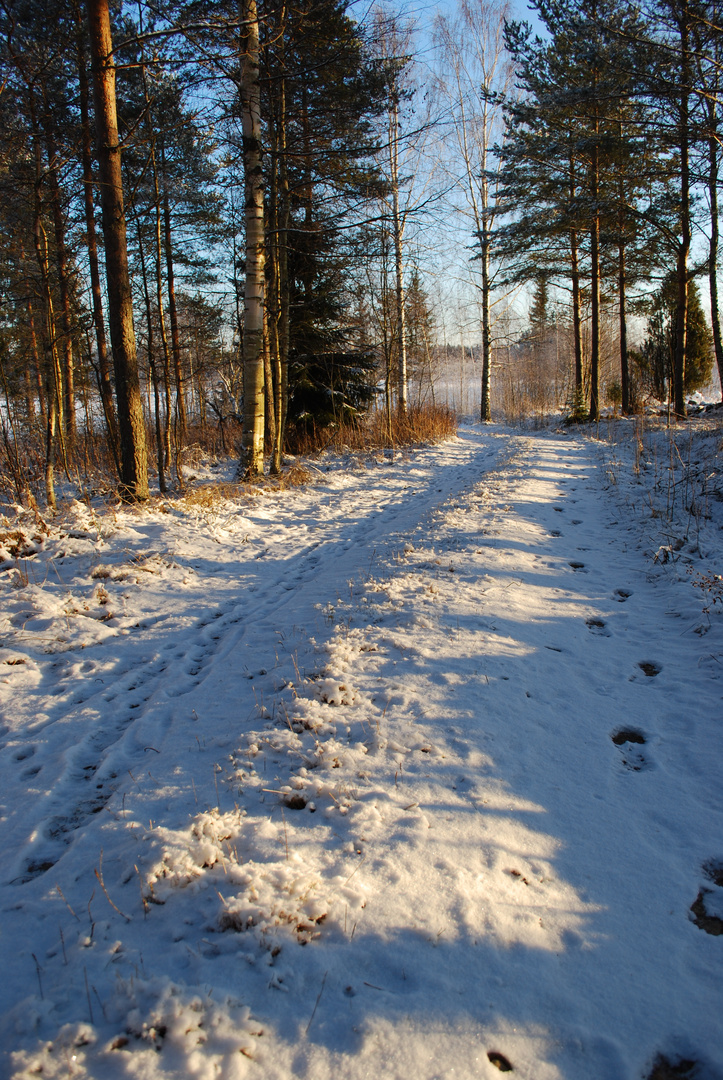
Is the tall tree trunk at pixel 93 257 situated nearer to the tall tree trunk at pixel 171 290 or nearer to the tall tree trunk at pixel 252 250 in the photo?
the tall tree trunk at pixel 171 290

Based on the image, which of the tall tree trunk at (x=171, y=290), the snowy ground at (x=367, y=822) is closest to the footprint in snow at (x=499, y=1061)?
the snowy ground at (x=367, y=822)

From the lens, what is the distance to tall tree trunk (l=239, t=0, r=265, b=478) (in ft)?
24.6

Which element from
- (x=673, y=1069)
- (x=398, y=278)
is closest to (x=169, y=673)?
(x=673, y=1069)

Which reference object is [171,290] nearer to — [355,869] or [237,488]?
[237,488]

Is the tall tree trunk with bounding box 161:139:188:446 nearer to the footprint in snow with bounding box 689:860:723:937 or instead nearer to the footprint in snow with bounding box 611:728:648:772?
the footprint in snow with bounding box 611:728:648:772

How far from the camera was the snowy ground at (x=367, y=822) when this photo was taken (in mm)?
1361

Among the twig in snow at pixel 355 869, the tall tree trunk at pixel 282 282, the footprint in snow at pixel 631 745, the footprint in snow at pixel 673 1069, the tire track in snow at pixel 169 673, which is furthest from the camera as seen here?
the tall tree trunk at pixel 282 282

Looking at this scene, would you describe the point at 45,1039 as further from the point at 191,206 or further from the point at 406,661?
the point at 191,206

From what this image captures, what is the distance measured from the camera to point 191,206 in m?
13.8

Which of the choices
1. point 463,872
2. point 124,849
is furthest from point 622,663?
point 124,849

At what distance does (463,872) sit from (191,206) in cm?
1694

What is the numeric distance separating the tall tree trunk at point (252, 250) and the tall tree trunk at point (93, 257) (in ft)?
7.20

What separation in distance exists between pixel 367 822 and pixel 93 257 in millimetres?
13215

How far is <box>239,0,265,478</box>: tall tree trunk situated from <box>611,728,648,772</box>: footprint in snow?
7273 millimetres
